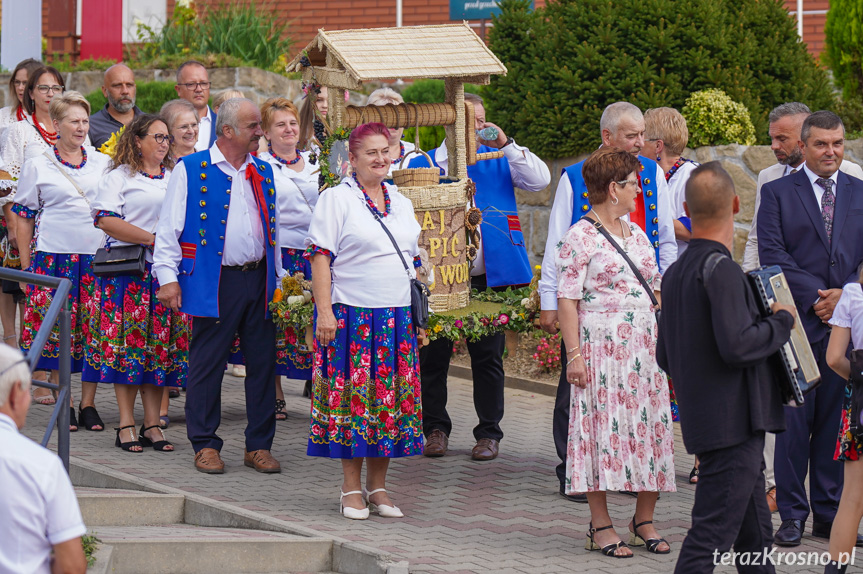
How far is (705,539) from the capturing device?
4.30 m

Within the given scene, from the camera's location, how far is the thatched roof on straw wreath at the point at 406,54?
21.2 feet

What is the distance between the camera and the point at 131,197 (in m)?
7.25

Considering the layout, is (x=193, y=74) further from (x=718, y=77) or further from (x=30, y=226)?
(x=718, y=77)

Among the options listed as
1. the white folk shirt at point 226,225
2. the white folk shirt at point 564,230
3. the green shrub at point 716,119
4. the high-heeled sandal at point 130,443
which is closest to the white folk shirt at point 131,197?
the white folk shirt at point 226,225

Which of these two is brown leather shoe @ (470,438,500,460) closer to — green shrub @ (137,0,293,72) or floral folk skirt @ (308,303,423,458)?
floral folk skirt @ (308,303,423,458)

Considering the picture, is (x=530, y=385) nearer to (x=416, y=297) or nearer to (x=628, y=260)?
(x=416, y=297)

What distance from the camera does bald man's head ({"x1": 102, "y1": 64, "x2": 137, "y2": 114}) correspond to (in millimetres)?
9219

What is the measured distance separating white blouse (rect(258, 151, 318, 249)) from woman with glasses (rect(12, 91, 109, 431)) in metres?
1.20

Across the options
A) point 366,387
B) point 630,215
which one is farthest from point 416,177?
point 366,387

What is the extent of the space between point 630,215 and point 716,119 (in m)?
3.95

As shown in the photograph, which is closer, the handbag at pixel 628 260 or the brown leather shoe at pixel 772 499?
the handbag at pixel 628 260

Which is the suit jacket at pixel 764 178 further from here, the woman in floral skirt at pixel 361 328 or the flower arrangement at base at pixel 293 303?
the flower arrangement at base at pixel 293 303

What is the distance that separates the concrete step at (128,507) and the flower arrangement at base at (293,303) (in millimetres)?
1219

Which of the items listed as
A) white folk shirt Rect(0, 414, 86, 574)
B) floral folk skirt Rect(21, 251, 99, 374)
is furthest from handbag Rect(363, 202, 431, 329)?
white folk shirt Rect(0, 414, 86, 574)
